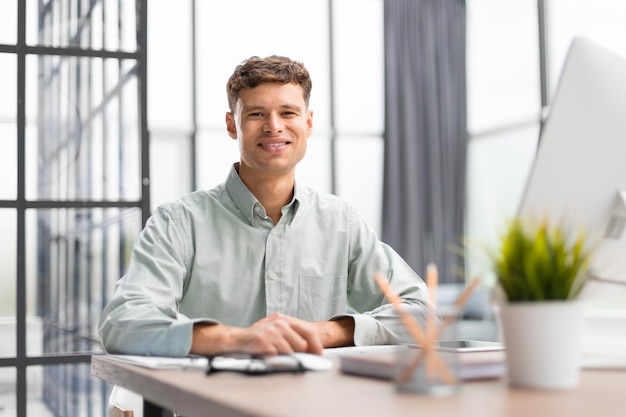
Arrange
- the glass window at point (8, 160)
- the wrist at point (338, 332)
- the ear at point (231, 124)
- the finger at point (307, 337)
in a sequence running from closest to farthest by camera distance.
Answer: the finger at point (307, 337) < the wrist at point (338, 332) < the ear at point (231, 124) < the glass window at point (8, 160)

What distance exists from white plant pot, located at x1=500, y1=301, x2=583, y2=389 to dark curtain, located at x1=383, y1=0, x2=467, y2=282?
565cm

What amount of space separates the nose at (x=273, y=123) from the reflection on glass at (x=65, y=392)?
141cm

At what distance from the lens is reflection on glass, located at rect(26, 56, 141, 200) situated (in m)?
3.08

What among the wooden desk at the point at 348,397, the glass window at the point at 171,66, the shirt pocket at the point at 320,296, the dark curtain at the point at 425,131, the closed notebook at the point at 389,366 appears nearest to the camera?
the wooden desk at the point at 348,397

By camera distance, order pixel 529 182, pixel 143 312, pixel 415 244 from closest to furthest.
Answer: pixel 529 182
pixel 143 312
pixel 415 244

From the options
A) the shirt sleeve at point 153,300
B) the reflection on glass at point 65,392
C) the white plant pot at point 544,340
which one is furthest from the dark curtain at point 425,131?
the white plant pot at point 544,340

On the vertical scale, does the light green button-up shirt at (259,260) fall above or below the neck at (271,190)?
below

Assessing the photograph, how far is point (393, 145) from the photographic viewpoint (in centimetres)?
675

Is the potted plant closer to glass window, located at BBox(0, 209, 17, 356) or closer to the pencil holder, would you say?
the pencil holder

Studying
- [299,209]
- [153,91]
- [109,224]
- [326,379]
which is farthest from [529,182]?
[153,91]

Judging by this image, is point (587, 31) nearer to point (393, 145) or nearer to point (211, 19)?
point (393, 145)

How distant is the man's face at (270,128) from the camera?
206 cm

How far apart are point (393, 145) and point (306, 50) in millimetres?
1016

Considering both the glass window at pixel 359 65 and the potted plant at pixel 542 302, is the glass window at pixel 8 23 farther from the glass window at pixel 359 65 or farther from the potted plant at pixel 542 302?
the glass window at pixel 359 65
